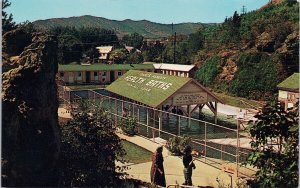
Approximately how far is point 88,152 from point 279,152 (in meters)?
4.29

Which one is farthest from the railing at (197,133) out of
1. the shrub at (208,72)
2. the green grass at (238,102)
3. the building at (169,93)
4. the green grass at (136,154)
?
the shrub at (208,72)

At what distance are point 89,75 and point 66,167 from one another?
2368 centimetres

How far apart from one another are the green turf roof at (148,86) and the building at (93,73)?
20.1 feet

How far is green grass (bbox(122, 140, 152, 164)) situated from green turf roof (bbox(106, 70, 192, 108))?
8.90 feet

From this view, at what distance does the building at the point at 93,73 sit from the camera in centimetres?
3141

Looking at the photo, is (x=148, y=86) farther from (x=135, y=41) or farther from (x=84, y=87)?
(x=135, y=41)

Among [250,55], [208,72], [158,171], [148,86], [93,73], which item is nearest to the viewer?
[158,171]

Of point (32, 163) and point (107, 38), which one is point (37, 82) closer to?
point (32, 163)

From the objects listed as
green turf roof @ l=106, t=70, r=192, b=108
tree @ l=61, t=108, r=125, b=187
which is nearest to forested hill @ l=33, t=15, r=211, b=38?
green turf roof @ l=106, t=70, r=192, b=108

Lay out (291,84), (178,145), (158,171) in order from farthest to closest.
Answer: (291,84), (178,145), (158,171)

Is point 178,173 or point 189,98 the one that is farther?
point 189,98

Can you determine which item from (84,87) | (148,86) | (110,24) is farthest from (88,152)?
(110,24)

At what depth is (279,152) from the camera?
8477 millimetres

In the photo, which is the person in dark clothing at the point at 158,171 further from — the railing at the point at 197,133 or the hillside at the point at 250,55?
the hillside at the point at 250,55
